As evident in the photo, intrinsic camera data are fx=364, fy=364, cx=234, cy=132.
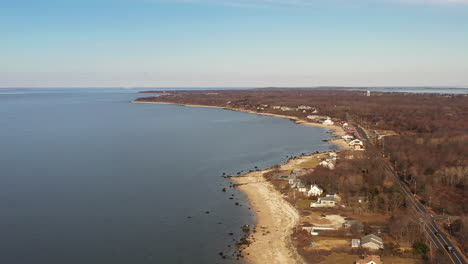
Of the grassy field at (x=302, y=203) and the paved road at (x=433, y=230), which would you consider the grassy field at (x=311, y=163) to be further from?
the grassy field at (x=302, y=203)

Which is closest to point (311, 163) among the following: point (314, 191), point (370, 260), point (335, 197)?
point (314, 191)

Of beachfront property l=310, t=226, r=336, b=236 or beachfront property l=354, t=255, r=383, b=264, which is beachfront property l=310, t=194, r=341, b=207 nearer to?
beachfront property l=310, t=226, r=336, b=236

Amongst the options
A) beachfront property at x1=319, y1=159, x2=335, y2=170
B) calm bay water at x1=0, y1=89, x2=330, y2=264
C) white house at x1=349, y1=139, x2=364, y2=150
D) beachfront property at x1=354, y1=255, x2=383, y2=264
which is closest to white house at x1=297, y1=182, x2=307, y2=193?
calm bay water at x1=0, y1=89, x2=330, y2=264

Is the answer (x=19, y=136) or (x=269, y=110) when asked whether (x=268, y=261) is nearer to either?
(x=19, y=136)

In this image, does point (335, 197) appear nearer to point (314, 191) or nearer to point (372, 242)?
point (314, 191)

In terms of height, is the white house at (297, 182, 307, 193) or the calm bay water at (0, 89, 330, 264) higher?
the white house at (297, 182, 307, 193)

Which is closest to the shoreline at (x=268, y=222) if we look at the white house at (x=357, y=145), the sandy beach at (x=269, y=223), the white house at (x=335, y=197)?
the sandy beach at (x=269, y=223)

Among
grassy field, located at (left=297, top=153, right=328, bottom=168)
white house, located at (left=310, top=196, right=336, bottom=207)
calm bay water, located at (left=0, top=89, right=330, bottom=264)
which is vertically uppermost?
grassy field, located at (left=297, top=153, right=328, bottom=168)
